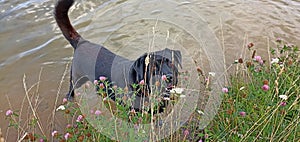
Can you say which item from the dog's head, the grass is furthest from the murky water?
the dog's head

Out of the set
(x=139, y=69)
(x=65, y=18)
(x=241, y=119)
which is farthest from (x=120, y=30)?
(x=241, y=119)

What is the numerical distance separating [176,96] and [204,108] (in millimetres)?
701

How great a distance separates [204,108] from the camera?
3104 millimetres

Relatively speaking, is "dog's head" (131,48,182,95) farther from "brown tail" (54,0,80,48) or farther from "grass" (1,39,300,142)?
"brown tail" (54,0,80,48)

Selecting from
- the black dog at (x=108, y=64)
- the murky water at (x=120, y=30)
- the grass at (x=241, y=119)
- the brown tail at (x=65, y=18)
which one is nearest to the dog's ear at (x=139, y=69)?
the black dog at (x=108, y=64)

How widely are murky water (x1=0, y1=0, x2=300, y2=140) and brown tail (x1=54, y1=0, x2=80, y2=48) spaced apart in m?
0.81

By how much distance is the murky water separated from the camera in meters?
4.36

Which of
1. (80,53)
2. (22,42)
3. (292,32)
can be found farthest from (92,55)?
(292,32)

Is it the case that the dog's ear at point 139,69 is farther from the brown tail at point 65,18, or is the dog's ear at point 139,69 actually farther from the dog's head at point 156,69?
the brown tail at point 65,18

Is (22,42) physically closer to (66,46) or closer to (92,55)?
(66,46)

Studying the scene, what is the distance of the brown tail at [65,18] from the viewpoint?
3232 millimetres

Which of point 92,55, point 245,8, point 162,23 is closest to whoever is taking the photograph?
point 92,55

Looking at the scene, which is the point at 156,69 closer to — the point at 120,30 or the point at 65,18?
the point at 65,18

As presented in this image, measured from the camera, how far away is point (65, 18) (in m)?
3.39
